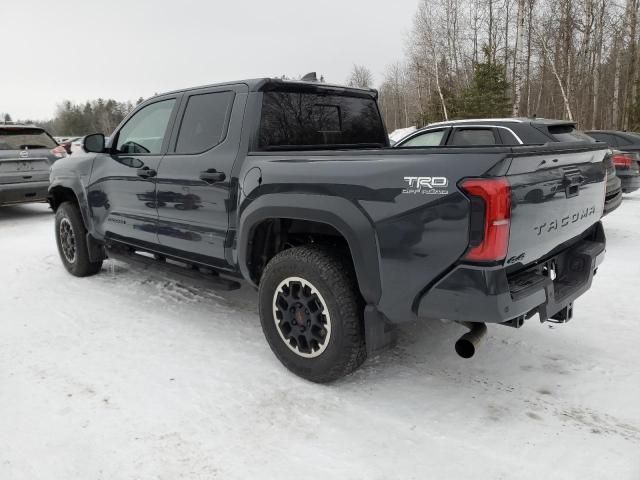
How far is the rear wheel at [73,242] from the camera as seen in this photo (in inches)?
214

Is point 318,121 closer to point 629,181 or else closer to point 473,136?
point 473,136

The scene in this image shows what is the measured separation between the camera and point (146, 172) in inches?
167

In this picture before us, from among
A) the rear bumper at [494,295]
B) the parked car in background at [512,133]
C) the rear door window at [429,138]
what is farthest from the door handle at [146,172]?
the rear door window at [429,138]

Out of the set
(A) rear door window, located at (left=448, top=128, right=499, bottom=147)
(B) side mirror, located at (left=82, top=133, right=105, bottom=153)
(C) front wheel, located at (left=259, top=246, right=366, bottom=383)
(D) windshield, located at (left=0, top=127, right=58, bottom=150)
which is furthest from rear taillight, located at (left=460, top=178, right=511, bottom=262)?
(D) windshield, located at (left=0, top=127, right=58, bottom=150)

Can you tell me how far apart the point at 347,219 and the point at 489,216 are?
30.8 inches

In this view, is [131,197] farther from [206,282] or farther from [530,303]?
[530,303]

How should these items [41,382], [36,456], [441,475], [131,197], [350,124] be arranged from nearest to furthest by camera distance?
1. [441,475]
2. [36,456]
3. [41,382]
4. [350,124]
5. [131,197]

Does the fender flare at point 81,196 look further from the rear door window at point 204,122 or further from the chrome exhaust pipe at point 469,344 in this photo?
the chrome exhaust pipe at point 469,344

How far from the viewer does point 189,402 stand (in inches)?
115

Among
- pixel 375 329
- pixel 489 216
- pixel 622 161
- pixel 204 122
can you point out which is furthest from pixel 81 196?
pixel 622 161

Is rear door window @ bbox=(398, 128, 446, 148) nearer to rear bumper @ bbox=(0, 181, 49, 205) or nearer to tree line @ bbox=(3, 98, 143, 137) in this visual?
rear bumper @ bbox=(0, 181, 49, 205)

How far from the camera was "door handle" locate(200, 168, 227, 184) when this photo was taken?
3.53 m

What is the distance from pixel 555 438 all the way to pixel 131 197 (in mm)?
3810

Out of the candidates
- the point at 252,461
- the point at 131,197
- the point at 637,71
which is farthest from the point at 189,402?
the point at 637,71
